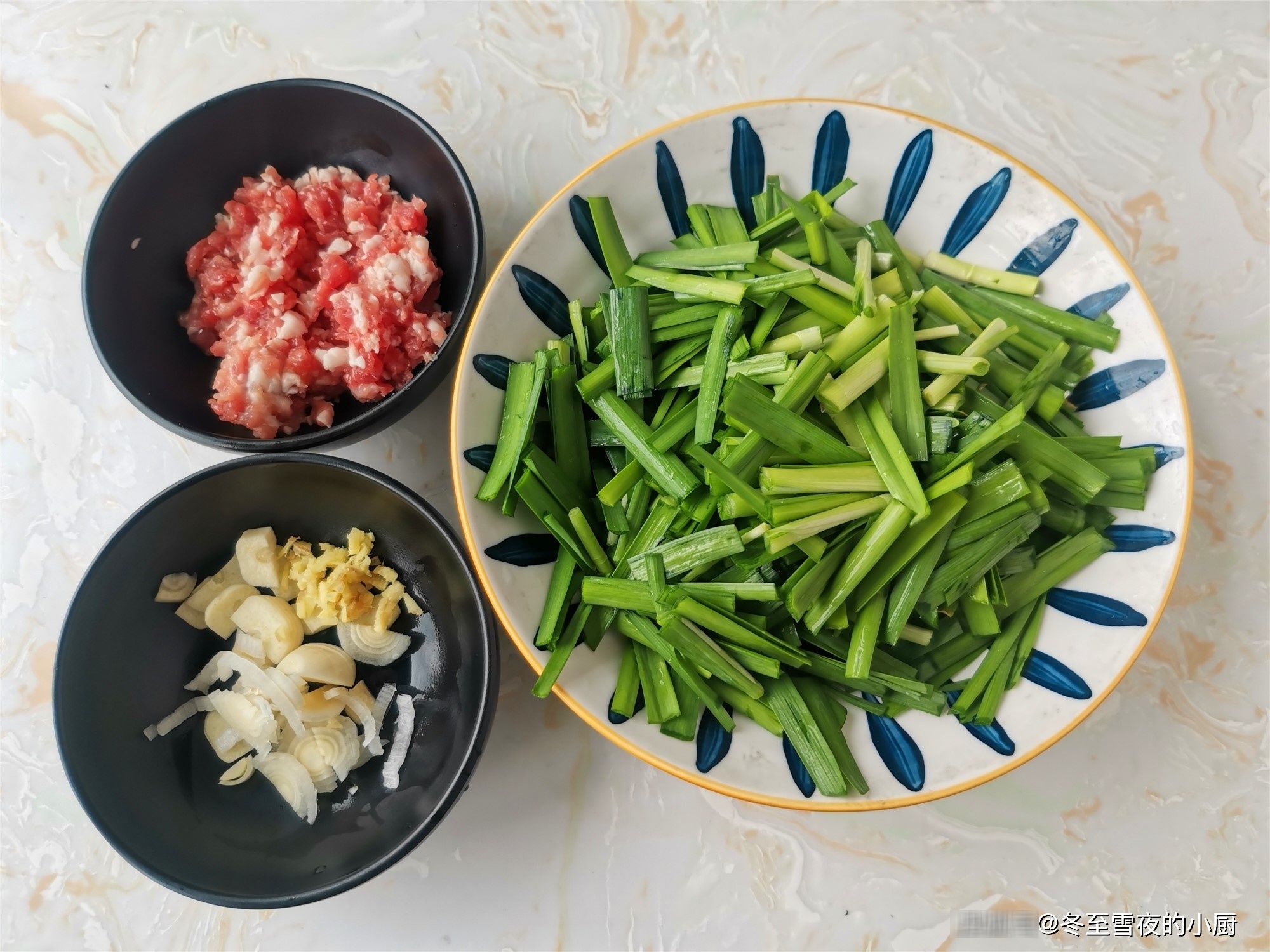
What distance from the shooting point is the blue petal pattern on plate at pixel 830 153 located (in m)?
1.37

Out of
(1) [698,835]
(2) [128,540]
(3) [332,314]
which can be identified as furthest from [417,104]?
(1) [698,835]

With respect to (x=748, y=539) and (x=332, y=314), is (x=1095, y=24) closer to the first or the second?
(x=748, y=539)

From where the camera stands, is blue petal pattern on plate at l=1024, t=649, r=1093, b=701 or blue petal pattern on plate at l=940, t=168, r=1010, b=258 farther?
blue petal pattern on plate at l=940, t=168, r=1010, b=258

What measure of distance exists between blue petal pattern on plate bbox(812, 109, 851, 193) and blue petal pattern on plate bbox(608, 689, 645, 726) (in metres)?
0.90

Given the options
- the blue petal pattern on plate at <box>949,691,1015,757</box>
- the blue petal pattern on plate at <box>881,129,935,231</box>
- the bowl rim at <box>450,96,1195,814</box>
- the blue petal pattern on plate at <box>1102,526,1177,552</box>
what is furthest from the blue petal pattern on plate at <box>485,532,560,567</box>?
the blue petal pattern on plate at <box>1102,526,1177,552</box>

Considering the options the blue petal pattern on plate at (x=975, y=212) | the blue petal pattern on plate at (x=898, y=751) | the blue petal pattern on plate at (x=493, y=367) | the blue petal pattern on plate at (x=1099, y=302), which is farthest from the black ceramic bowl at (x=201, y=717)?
the blue petal pattern on plate at (x=1099, y=302)

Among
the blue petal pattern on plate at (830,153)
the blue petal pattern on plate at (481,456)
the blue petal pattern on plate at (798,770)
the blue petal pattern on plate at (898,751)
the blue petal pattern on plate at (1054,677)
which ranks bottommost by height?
the blue petal pattern on plate at (798,770)

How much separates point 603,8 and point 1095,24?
1065mm

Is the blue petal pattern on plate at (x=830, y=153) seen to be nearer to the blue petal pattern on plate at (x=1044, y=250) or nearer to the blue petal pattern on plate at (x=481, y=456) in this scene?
the blue petal pattern on plate at (x=1044, y=250)

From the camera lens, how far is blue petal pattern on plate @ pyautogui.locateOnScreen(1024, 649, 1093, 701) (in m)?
1.28

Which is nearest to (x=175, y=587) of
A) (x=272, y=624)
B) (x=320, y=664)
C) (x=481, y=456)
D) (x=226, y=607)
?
(x=226, y=607)

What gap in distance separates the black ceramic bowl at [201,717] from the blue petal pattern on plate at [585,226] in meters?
0.51

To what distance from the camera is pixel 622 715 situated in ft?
4.15

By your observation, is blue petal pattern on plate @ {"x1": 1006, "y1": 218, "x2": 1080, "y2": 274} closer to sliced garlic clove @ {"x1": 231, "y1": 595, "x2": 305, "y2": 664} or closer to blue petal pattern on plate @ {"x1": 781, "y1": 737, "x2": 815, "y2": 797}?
blue petal pattern on plate @ {"x1": 781, "y1": 737, "x2": 815, "y2": 797}
